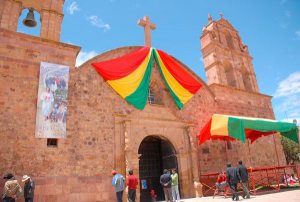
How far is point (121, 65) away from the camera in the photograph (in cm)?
1141

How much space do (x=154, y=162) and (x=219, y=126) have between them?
4087 mm

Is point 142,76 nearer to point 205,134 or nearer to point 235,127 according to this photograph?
point 205,134

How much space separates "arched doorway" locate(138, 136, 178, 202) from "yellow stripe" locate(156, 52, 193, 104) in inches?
93.3

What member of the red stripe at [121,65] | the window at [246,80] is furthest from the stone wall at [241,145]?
the red stripe at [121,65]

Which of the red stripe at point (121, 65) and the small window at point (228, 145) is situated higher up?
the red stripe at point (121, 65)

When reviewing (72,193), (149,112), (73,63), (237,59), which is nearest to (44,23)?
(73,63)

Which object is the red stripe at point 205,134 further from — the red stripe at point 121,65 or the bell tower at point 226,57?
the red stripe at point 121,65

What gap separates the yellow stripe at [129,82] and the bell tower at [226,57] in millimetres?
5203

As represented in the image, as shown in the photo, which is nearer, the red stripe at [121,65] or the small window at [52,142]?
the small window at [52,142]

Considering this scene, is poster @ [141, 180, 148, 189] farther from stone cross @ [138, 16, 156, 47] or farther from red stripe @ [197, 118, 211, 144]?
stone cross @ [138, 16, 156, 47]

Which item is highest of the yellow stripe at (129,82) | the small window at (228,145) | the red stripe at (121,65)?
the red stripe at (121,65)

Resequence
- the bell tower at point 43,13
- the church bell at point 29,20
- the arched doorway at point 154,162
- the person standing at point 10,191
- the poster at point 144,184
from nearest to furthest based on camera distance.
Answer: the person standing at point 10,191, the bell tower at point 43,13, the church bell at point 29,20, the poster at point 144,184, the arched doorway at point 154,162

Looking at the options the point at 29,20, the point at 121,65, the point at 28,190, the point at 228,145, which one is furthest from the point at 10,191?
the point at 228,145

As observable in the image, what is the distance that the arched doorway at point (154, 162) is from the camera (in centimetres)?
1195
